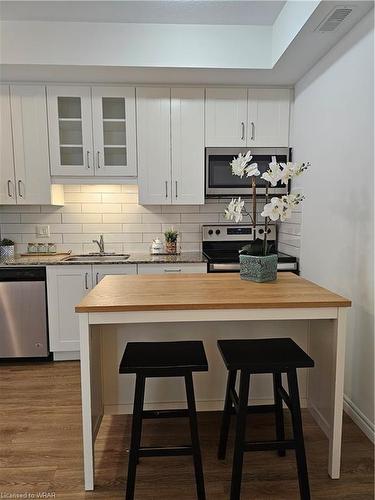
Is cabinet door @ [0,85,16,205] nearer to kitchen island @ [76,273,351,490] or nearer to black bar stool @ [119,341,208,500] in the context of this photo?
kitchen island @ [76,273,351,490]

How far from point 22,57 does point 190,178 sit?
5.38ft

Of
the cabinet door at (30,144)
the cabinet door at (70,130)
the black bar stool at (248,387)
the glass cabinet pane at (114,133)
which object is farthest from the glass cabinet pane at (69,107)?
the black bar stool at (248,387)

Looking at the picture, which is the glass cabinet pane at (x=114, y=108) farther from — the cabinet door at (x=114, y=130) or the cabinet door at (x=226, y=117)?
the cabinet door at (x=226, y=117)

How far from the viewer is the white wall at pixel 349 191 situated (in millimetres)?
2070

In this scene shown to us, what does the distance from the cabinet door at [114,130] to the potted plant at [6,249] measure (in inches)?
43.7

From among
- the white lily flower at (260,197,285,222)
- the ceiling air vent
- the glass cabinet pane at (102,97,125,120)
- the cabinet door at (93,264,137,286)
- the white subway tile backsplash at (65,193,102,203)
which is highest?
the ceiling air vent

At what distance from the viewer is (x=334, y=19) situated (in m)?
2.12

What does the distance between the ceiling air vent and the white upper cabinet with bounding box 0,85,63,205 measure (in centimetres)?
232

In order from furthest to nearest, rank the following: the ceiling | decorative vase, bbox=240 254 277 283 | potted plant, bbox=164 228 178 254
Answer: potted plant, bbox=164 228 178 254 < the ceiling < decorative vase, bbox=240 254 277 283

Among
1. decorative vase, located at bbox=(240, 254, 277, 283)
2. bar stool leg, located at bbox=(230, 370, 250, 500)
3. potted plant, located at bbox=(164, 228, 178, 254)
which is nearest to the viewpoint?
bar stool leg, located at bbox=(230, 370, 250, 500)

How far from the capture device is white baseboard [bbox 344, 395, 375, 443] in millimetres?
2049

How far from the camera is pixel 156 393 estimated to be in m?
2.23

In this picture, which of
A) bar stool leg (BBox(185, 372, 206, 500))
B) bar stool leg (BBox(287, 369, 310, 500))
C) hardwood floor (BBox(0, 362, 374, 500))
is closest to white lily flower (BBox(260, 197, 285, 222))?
bar stool leg (BBox(287, 369, 310, 500))

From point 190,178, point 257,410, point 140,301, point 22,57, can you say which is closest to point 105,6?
point 22,57
